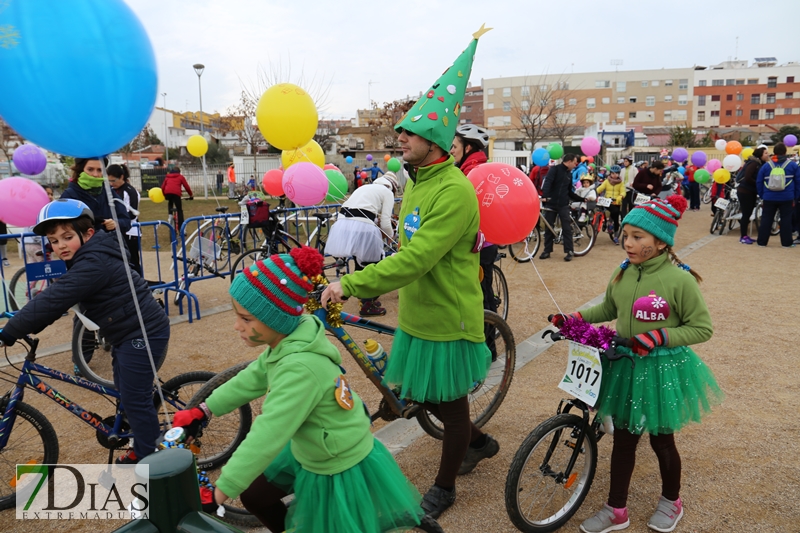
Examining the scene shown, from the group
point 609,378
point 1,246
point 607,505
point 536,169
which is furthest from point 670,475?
point 536,169

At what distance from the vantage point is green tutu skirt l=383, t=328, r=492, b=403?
285 centimetres

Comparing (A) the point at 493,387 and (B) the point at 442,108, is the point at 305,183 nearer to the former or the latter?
(A) the point at 493,387

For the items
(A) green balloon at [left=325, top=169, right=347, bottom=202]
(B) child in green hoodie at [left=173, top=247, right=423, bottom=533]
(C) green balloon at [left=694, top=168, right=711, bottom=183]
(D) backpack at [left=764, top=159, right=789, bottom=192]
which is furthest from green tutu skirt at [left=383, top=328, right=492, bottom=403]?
(C) green balloon at [left=694, top=168, right=711, bottom=183]

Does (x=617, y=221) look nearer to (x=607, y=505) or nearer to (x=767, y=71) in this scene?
(x=607, y=505)

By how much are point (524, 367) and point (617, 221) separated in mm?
8108

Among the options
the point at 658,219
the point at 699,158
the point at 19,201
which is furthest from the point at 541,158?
the point at 658,219

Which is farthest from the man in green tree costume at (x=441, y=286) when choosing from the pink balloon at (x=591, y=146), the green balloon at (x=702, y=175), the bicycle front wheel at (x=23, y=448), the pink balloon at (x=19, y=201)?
the green balloon at (x=702, y=175)

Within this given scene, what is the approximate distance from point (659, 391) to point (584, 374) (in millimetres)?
353

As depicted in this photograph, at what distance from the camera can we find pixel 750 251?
1065cm

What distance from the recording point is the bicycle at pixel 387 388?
286 centimetres

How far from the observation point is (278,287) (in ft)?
6.38

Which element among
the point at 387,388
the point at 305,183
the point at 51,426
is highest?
the point at 305,183

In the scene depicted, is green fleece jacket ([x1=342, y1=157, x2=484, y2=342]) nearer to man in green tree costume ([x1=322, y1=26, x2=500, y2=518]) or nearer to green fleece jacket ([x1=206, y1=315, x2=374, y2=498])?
man in green tree costume ([x1=322, y1=26, x2=500, y2=518])

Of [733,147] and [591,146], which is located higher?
[591,146]
